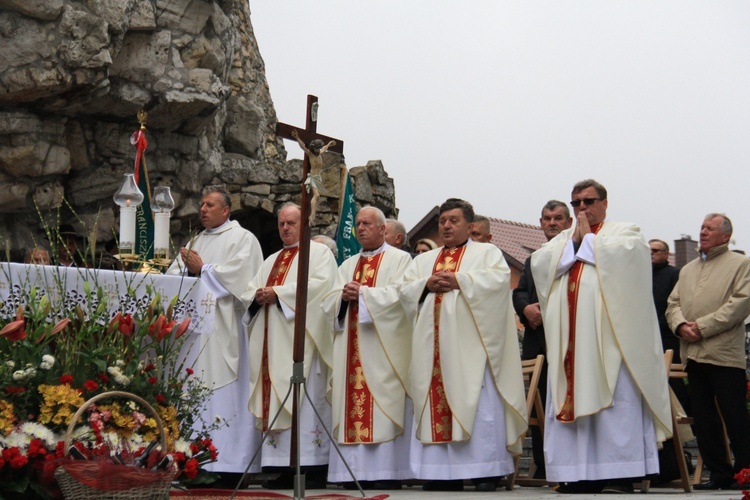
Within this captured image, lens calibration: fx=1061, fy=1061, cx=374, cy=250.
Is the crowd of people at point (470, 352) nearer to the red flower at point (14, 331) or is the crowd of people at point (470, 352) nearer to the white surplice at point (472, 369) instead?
the white surplice at point (472, 369)

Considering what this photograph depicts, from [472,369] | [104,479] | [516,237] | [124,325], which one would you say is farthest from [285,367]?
[516,237]

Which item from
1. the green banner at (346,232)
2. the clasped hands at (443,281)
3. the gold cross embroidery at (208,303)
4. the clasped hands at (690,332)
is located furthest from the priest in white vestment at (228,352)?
the green banner at (346,232)

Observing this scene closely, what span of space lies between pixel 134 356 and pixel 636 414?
3312mm

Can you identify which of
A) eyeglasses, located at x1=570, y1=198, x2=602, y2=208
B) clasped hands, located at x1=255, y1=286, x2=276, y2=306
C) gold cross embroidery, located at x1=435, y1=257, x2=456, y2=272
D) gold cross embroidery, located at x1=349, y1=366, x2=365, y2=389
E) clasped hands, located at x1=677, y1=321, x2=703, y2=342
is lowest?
→ gold cross embroidery, located at x1=349, y1=366, x2=365, y2=389

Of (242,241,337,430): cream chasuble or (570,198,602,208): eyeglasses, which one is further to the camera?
(242,241,337,430): cream chasuble

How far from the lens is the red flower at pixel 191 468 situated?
5.31m

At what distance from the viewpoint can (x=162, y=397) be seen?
221 inches

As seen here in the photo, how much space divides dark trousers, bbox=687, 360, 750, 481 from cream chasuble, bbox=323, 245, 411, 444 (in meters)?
2.19

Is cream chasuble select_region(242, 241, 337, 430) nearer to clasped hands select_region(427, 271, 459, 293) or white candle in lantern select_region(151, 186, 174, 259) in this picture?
clasped hands select_region(427, 271, 459, 293)

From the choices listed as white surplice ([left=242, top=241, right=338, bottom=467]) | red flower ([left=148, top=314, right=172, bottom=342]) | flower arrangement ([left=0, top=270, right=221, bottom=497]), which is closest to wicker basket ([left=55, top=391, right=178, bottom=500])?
flower arrangement ([left=0, top=270, right=221, bottom=497])

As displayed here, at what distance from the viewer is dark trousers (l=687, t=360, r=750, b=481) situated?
7.61 metres

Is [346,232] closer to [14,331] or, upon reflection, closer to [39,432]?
[14,331]

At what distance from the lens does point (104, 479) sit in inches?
180

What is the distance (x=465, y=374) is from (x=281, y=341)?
5.41 ft
